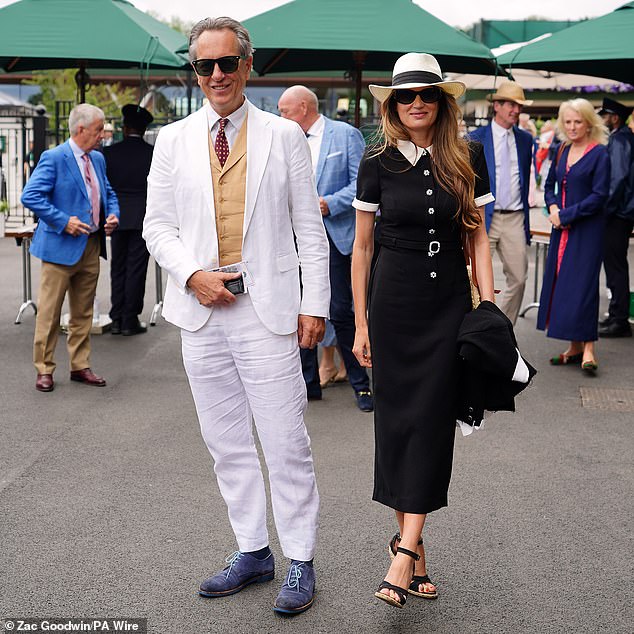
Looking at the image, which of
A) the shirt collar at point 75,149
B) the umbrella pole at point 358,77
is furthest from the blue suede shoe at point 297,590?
the umbrella pole at point 358,77

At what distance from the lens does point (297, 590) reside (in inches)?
163

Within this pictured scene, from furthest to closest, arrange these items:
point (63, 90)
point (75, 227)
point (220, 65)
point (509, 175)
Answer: point (63, 90), point (509, 175), point (75, 227), point (220, 65)

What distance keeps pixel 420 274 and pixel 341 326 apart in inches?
135

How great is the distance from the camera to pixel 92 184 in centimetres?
823

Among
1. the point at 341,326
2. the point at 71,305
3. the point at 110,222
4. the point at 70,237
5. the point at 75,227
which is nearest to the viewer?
the point at 341,326

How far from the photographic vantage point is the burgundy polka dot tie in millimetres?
4066

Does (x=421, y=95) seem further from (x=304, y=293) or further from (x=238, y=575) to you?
(x=238, y=575)

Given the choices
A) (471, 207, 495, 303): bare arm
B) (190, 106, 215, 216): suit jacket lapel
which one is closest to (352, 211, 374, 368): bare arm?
(471, 207, 495, 303): bare arm

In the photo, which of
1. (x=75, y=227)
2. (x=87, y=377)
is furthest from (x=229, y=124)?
(x=87, y=377)

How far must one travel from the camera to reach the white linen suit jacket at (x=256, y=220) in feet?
13.2

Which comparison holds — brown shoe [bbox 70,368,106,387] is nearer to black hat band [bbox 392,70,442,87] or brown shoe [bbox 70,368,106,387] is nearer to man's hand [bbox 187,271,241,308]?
man's hand [bbox 187,271,241,308]

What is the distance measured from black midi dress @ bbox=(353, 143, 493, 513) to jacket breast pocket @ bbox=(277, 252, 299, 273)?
14.7 inches

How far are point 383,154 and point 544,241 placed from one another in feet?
22.1

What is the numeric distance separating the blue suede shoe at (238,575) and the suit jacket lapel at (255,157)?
4.51ft
